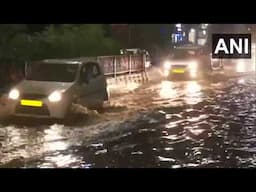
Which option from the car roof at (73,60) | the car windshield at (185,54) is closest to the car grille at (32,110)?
the car roof at (73,60)

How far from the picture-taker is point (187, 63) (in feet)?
27.4

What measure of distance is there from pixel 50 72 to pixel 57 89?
0.23 metres

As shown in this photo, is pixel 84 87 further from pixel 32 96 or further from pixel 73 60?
pixel 32 96

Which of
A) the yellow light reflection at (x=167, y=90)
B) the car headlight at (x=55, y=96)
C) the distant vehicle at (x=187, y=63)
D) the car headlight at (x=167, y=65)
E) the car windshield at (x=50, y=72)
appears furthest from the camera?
the car headlight at (x=167, y=65)

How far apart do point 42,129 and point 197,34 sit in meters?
1.96

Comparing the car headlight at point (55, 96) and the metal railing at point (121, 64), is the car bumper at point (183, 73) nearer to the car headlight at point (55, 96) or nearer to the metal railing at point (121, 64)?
the metal railing at point (121, 64)

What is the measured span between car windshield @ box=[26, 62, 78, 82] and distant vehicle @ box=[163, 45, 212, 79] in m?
1.15

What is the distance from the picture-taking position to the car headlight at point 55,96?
302 inches

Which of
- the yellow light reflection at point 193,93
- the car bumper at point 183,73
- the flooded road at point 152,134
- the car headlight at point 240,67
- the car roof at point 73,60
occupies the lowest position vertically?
the flooded road at point 152,134

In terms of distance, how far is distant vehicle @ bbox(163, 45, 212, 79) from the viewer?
321 inches

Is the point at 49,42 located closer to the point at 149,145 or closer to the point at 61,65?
the point at 61,65

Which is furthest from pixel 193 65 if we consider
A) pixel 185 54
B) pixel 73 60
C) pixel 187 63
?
pixel 73 60

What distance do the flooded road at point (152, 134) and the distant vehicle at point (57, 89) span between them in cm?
14
